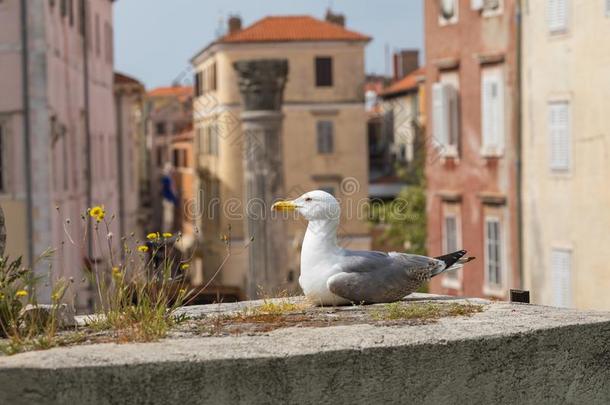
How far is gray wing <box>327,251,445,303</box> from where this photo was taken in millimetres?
8852

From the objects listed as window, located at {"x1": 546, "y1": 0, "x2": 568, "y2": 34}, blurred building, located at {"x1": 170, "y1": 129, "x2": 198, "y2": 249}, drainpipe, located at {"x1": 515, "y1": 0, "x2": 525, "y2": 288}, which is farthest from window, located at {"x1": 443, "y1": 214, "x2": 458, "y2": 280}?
blurred building, located at {"x1": 170, "y1": 129, "x2": 198, "y2": 249}

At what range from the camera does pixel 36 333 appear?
711cm

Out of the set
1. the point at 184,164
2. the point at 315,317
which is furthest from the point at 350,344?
the point at 184,164

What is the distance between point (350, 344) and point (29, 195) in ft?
77.3

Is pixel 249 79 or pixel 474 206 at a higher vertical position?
pixel 249 79

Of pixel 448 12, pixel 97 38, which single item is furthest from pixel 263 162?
pixel 97 38

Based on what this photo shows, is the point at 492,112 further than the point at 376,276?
Yes

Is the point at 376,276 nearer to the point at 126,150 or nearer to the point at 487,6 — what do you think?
the point at 487,6

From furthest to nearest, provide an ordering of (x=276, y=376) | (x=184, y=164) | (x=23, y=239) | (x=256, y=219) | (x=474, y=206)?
(x=184, y=164)
(x=474, y=206)
(x=256, y=219)
(x=23, y=239)
(x=276, y=376)

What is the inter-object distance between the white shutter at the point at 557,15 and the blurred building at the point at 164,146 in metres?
41.5

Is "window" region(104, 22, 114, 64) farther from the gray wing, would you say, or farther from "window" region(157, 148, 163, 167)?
"window" region(157, 148, 163, 167)

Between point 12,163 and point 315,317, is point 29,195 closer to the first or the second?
point 12,163

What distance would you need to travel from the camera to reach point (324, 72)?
66.9 meters

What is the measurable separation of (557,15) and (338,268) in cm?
2144
